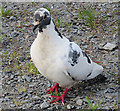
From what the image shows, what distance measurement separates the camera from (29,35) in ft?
28.4

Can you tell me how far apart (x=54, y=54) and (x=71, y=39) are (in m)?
2.80

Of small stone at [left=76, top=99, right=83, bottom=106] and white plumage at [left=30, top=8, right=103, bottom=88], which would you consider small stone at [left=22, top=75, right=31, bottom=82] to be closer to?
white plumage at [left=30, top=8, right=103, bottom=88]

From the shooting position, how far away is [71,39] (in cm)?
840

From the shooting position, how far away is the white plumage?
18.0 feet

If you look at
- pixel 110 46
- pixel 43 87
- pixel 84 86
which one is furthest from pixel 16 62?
pixel 110 46

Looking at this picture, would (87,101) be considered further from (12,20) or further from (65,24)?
(12,20)

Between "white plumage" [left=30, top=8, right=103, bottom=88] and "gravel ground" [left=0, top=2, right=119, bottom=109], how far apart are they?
25.9 inches

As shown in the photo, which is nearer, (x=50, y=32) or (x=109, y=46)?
(x=50, y=32)

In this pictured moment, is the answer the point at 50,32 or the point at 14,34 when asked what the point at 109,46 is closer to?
the point at 14,34

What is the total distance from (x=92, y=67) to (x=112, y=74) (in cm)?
82

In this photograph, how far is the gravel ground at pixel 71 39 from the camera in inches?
245

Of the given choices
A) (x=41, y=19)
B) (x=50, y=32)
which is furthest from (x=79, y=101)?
(x=41, y=19)

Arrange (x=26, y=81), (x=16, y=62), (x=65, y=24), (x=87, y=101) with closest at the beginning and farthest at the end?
(x=87, y=101) → (x=26, y=81) → (x=16, y=62) → (x=65, y=24)

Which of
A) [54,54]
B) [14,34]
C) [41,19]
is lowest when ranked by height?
[14,34]
